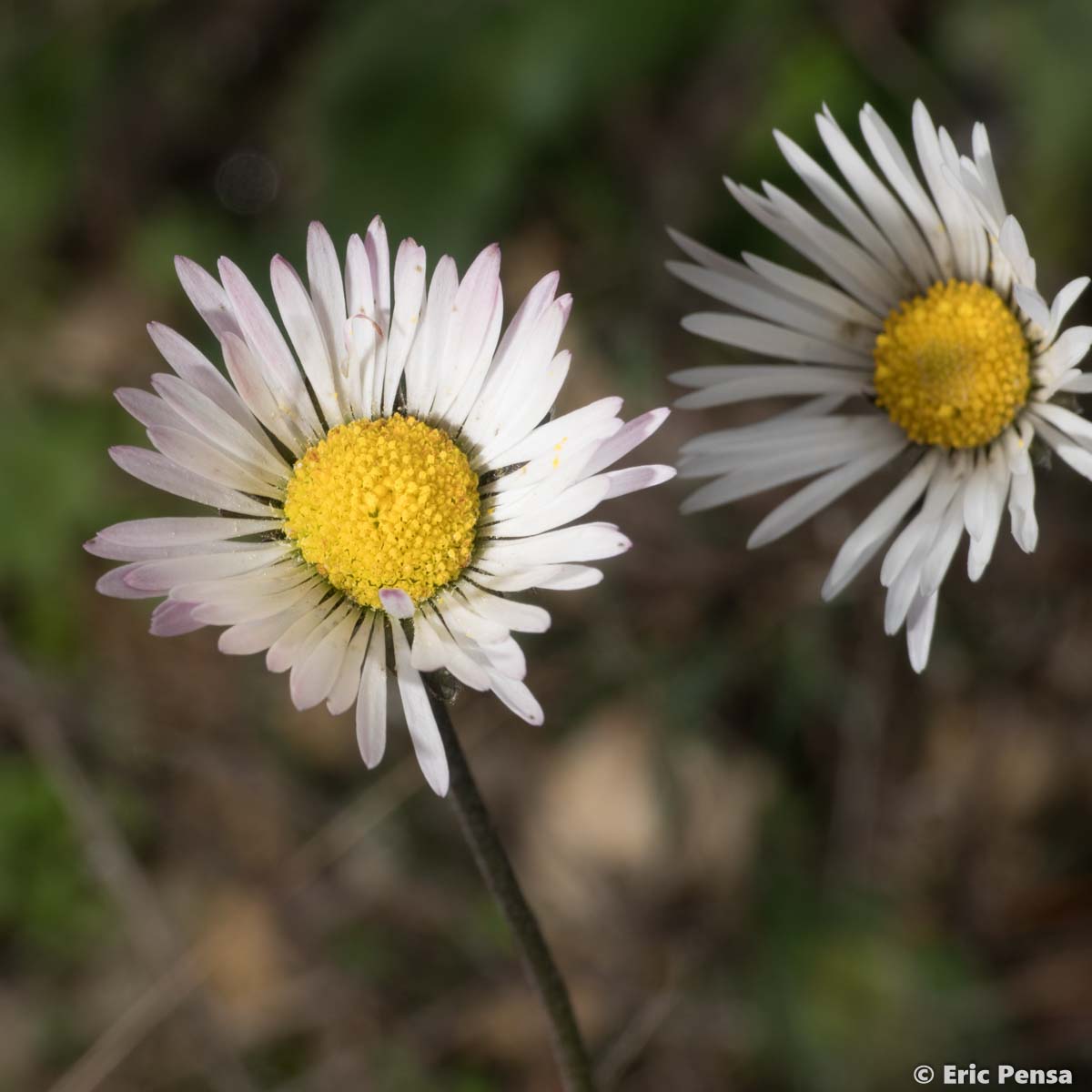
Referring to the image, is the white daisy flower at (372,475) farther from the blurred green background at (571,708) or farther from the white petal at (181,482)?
the blurred green background at (571,708)

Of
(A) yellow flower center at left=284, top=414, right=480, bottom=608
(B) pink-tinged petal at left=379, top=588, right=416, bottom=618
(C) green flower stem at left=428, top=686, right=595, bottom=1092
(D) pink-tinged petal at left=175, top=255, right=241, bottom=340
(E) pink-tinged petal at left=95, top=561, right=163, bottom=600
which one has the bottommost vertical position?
(C) green flower stem at left=428, top=686, right=595, bottom=1092

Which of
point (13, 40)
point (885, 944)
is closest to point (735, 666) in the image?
point (885, 944)

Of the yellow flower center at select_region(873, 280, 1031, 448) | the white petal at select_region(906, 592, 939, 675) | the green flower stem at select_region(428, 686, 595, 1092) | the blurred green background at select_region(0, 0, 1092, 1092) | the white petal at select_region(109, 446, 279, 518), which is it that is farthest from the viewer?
the blurred green background at select_region(0, 0, 1092, 1092)

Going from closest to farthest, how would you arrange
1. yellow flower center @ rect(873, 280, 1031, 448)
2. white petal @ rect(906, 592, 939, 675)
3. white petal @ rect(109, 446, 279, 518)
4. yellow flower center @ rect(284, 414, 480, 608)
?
white petal @ rect(109, 446, 279, 518) < yellow flower center @ rect(284, 414, 480, 608) < white petal @ rect(906, 592, 939, 675) < yellow flower center @ rect(873, 280, 1031, 448)

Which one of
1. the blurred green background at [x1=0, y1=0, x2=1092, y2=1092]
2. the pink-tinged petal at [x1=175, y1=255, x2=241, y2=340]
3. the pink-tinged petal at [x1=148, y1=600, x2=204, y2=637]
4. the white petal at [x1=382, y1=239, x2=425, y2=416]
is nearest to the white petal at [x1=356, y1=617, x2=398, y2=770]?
the pink-tinged petal at [x1=148, y1=600, x2=204, y2=637]

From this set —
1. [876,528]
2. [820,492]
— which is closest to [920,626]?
[876,528]

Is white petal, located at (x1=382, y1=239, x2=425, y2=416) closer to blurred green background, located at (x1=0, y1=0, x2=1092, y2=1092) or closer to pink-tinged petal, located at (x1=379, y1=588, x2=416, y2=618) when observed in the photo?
pink-tinged petal, located at (x1=379, y1=588, x2=416, y2=618)

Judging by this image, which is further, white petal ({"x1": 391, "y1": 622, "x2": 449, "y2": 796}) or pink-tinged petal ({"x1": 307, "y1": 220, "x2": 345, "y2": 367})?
pink-tinged petal ({"x1": 307, "y1": 220, "x2": 345, "y2": 367})

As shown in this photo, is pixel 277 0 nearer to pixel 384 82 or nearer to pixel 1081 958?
pixel 384 82
